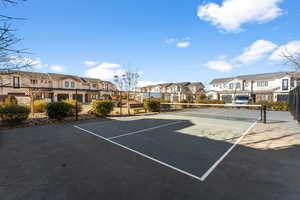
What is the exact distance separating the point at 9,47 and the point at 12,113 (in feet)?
19.8

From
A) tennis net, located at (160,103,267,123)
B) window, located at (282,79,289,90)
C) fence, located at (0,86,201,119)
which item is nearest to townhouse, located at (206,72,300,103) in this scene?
window, located at (282,79,289,90)

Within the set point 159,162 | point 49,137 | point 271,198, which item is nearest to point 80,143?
point 49,137

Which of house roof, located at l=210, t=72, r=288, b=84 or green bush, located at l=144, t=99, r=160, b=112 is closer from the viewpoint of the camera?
green bush, located at l=144, t=99, r=160, b=112

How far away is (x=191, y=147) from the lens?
4406mm

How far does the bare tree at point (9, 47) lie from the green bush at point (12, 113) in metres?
5.06

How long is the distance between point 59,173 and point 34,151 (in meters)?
1.90

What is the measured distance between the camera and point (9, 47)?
3172 millimetres

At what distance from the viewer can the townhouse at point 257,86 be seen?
25734 mm

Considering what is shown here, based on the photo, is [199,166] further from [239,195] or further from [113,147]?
[113,147]

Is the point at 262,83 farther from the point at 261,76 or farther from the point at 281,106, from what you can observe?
the point at 281,106

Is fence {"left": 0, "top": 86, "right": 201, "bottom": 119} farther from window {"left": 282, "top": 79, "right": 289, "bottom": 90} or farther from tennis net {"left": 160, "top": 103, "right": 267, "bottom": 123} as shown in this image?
window {"left": 282, "top": 79, "right": 289, "bottom": 90}

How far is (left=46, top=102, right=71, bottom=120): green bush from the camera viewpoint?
8658 mm

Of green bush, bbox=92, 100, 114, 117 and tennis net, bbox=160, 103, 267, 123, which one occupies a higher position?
green bush, bbox=92, 100, 114, 117

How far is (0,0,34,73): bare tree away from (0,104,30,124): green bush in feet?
16.6
